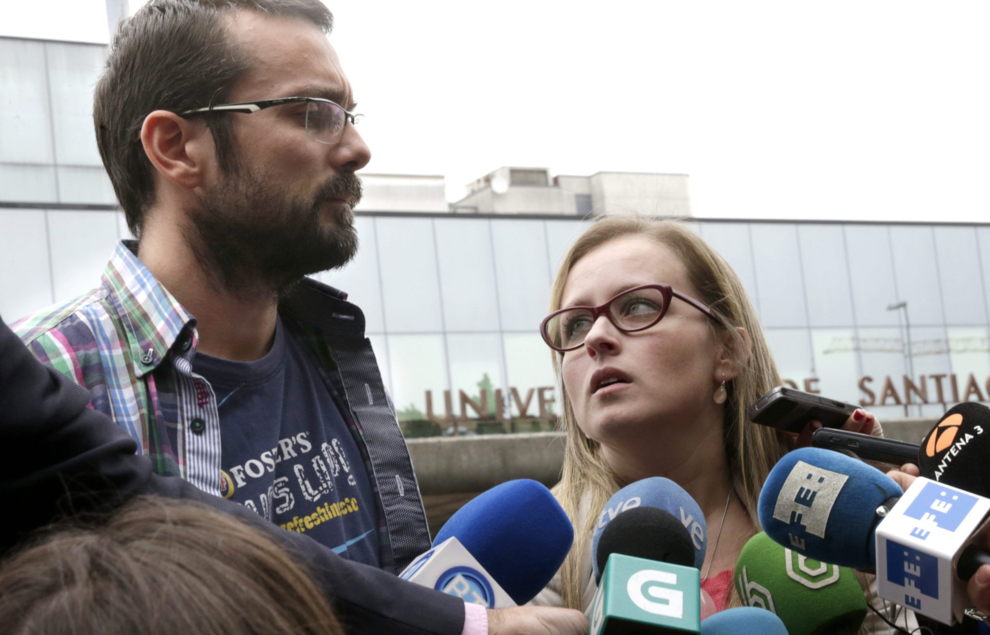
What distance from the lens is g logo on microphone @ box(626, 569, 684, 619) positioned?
1384 mm

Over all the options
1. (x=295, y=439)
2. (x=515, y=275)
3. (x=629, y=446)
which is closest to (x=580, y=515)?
(x=629, y=446)

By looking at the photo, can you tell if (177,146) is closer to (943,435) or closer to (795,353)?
(943,435)

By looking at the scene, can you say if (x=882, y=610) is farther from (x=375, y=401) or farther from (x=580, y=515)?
(x=375, y=401)

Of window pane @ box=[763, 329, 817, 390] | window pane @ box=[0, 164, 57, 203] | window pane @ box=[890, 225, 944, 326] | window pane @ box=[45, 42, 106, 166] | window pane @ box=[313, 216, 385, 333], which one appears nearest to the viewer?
window pane @ box=[45, 42, 106, 166]

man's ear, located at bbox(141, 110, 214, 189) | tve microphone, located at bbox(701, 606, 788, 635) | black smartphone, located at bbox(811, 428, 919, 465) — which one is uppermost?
man's ear, located at bbox(141, 110, 214, 189)

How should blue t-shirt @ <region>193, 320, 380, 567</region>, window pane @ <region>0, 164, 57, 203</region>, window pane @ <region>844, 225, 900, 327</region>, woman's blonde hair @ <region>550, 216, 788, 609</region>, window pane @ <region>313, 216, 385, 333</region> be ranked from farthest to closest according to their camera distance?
window pane @ <region>844, 225, 900, 327</region> → window pane @ <region>313, 216, 385, 333</region> → window pane @ <region>0, 164, 57, 203</region> → woman's blonde hair @ <region>550, 216, 788, 609</region> → blue t-shirt @ <region>193, 320, 380, 567</region>

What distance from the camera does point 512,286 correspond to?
25375mm

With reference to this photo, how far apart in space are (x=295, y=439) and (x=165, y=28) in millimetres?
902

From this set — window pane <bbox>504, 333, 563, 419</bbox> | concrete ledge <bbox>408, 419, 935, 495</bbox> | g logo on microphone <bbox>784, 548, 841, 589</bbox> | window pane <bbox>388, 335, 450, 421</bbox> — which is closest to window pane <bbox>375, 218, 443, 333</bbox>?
window pane <bbox>388, 335, 450, 421</bbox>

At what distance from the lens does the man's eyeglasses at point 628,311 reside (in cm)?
253

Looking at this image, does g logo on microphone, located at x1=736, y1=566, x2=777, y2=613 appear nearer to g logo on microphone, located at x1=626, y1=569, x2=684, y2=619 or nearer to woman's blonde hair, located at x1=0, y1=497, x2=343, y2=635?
g logo on microphone, located at x1=626, y1=569, x2=684, y2=619

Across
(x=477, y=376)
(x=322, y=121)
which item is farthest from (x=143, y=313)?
(x=477, y=376)

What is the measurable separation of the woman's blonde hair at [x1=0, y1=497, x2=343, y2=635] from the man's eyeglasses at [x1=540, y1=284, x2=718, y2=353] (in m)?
1.48

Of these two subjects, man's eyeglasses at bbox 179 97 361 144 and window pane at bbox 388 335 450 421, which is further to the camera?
window pane at bbox 388 335 450 421
